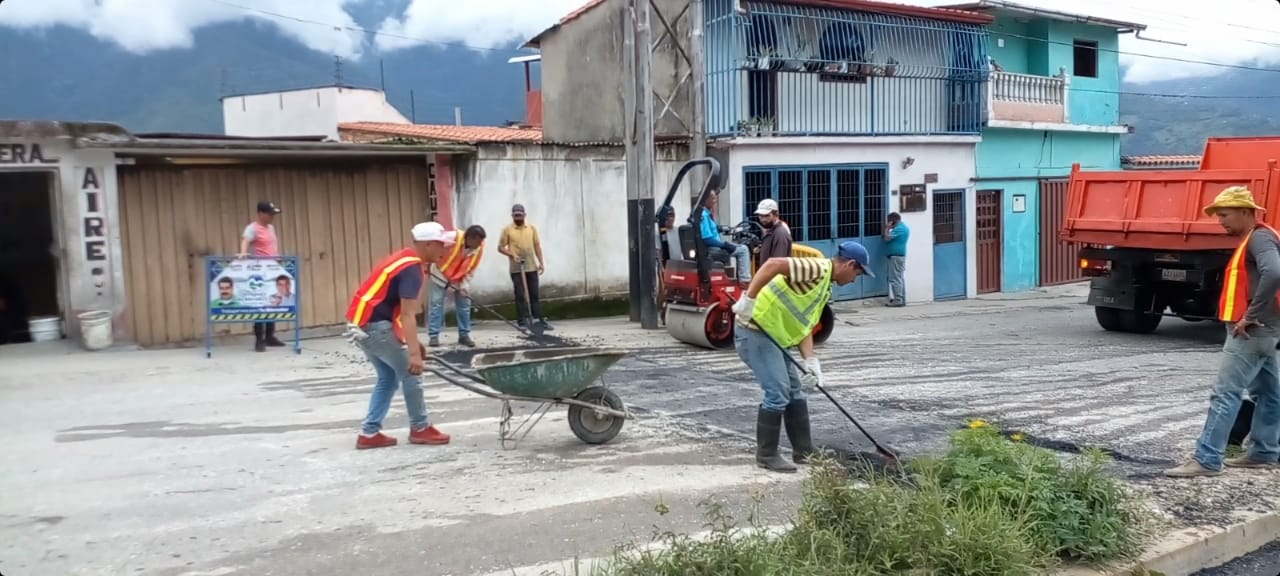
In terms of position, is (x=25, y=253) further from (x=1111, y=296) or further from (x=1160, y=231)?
(x=1160, y=231)

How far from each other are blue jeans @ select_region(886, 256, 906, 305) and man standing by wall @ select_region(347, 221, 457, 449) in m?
12.6

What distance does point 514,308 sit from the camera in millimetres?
15023

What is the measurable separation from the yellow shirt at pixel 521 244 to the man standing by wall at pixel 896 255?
305 inches

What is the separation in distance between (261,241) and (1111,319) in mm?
10883

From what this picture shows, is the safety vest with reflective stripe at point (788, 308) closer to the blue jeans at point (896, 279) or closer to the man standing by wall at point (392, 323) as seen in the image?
the man standing by wall at point (392, 323)

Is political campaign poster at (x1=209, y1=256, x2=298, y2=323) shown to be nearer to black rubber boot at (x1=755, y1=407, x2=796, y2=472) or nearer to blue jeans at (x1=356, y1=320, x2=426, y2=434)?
blue jeans at (x1=356, y1=320, x2=426, y2=434)

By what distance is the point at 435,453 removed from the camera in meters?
7.48

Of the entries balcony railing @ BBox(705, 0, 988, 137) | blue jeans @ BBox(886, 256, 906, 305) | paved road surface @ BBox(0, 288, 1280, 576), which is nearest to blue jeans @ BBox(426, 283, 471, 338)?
paved road surface @ BBox(0, 288, 1280, 576)

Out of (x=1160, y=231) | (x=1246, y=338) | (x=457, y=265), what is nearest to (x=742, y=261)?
(x=457, y=265)

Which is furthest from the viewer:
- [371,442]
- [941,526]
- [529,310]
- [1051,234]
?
[1051,234]

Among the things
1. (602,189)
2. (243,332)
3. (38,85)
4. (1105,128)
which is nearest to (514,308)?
(602,189)

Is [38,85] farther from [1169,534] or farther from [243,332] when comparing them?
[1169,534]

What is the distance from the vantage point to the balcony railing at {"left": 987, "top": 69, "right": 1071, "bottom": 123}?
20984 millimetres

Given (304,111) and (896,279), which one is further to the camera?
(304,111)
